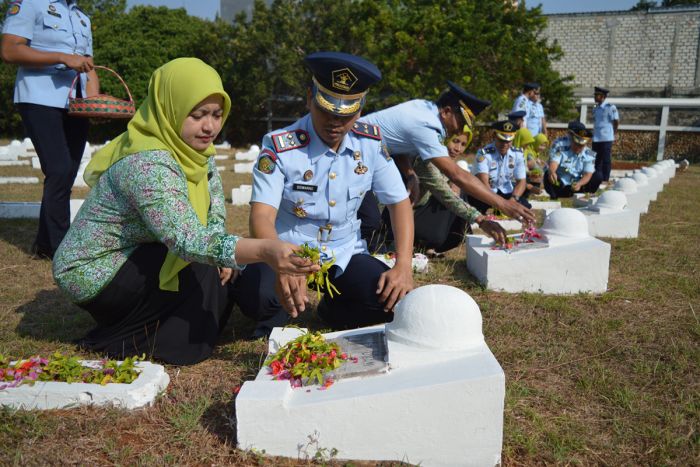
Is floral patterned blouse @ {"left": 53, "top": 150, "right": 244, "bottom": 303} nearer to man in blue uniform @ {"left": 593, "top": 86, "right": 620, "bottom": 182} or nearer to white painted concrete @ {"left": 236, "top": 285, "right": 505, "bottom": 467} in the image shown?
white painted concrete @ {"left": 236, "top": 285, "right": 505, "bottom": 467}

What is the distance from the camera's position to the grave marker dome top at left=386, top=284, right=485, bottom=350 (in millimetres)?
2004

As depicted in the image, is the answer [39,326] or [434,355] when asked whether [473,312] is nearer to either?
[434,355]

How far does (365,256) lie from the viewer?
319 centimetres

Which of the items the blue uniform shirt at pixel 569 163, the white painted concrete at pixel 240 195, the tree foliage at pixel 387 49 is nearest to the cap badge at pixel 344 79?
the white painted concrete at pixel 240 195

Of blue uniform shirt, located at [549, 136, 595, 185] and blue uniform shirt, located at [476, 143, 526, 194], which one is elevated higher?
blue uniform shirt, located at [476, 143, 526, 194]

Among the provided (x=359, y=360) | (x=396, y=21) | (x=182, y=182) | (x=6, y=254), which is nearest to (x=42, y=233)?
(x=6, y=254)

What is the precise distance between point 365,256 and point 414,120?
139cm

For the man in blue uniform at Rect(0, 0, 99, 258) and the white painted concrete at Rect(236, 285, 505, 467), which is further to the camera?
the man in blue uniform at Rect(0, 0, 99, 258)

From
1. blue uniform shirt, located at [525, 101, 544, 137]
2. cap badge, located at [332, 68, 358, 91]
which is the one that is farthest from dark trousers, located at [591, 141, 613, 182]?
cap badge, located at [332, 68, 358, 91]

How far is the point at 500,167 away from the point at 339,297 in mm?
4484

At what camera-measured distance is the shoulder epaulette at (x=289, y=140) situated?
114 inches

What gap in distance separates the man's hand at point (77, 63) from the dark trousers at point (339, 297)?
2241 millimetres

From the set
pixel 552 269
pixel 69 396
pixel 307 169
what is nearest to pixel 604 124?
pixel 552 269

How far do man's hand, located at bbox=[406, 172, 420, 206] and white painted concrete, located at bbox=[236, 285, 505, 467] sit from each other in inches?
107
